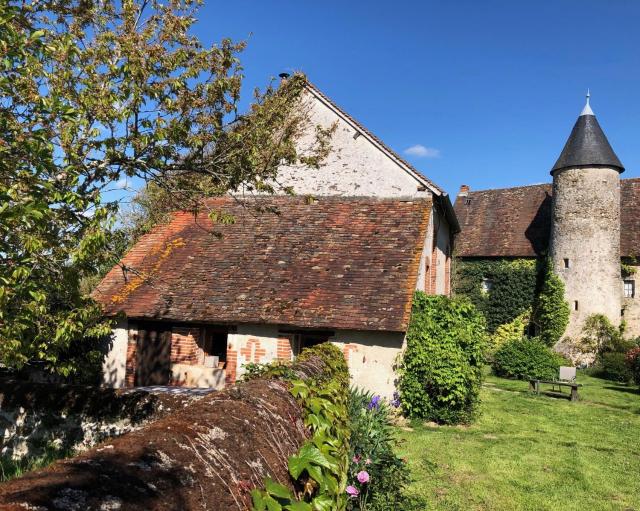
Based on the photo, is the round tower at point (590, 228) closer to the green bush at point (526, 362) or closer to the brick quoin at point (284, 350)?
the green bush at point (526, 362)

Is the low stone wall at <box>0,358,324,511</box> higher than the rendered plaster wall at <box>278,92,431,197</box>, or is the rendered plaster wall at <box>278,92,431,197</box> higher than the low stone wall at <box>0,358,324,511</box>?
the rendered plaster wall at <box>278,92,431,197</box>

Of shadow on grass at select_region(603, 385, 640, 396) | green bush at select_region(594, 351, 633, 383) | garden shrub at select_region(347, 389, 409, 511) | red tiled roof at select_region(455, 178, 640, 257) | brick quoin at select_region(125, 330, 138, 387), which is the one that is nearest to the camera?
garden shrub at select_region(347, 389, 409, 511)

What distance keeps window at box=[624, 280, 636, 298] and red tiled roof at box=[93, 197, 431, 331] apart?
18.2 metres

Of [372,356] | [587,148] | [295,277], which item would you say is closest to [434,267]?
[295,277]

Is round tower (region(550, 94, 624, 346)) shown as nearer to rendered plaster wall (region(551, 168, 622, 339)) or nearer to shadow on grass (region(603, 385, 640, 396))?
rendered plaster wall (region(551, 168, 622, 339))

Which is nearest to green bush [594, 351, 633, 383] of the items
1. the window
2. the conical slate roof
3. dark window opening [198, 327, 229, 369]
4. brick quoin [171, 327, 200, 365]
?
the window

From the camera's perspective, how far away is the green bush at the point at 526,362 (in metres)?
21.6

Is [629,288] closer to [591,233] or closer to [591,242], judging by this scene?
[591,242]

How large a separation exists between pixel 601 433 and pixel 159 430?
12.3 meters

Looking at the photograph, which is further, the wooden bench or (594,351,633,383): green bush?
(594,351,633,383): green bush

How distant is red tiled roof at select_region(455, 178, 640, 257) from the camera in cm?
2784

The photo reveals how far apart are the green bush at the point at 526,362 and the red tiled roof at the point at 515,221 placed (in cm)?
743

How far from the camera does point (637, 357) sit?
20016 mm

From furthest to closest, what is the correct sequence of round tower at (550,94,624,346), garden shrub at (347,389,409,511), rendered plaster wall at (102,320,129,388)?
round tower at (550,94,624,346) < rendered plaster wall at (102,320,129,388) < garden shrub at (347,389,409,511)
